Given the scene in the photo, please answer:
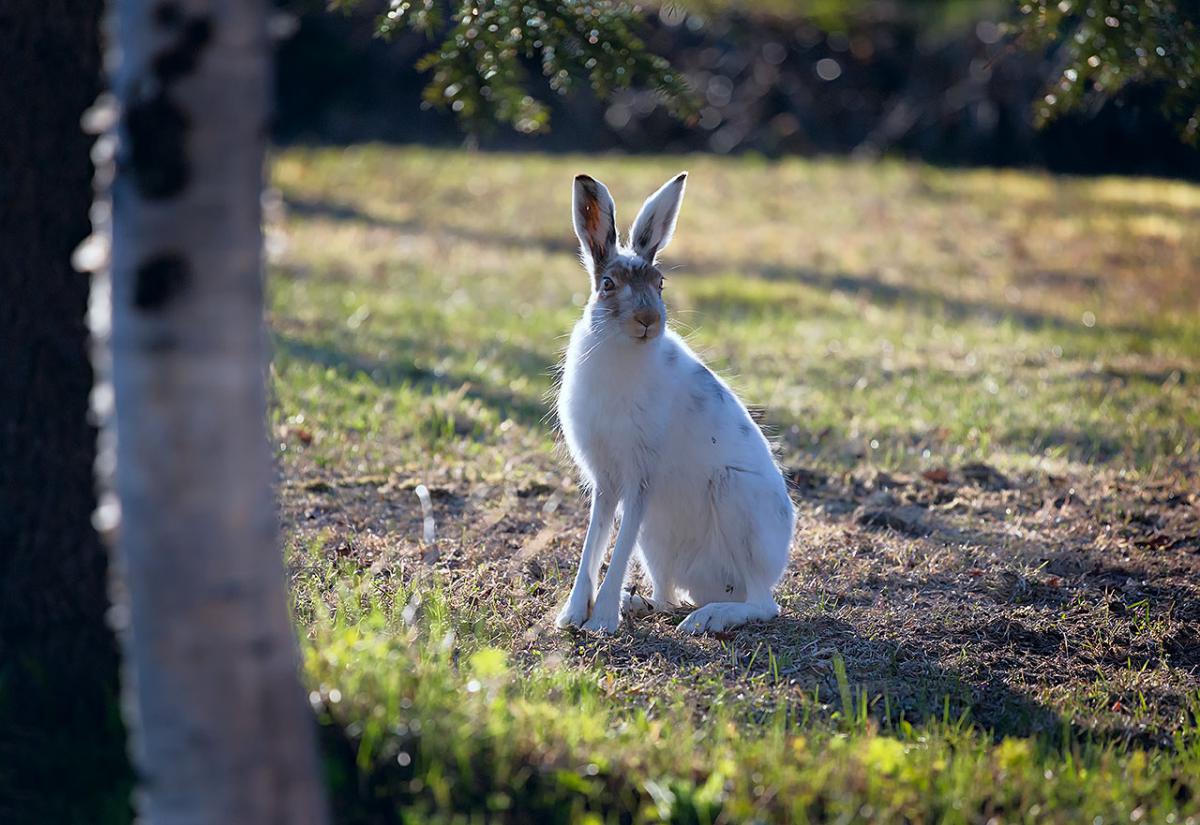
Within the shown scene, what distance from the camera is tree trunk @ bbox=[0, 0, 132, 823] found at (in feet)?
11.7

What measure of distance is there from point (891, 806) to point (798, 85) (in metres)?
15.4

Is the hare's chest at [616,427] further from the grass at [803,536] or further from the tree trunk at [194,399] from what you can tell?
the tree trunk at [194,399]

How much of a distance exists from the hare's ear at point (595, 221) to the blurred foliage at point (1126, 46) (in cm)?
186

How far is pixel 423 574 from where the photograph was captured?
493 cm

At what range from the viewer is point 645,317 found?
457cm

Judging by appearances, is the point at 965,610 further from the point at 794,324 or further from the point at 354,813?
the point at 794,324

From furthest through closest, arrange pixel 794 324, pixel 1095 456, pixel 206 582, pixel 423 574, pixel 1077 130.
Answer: pixel 1077 130, pixel 794 324, pixel 1095 456, pixel 423 574, pixel 206 582

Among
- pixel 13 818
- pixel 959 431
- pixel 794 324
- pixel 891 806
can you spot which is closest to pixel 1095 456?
pixel 959 431

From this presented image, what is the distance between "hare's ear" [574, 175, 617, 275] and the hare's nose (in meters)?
0.38

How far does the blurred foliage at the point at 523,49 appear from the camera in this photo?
189 inches

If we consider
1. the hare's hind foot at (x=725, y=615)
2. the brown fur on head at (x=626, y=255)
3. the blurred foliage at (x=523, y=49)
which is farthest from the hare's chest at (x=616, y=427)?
the blurred foliage at (x=523, y=49)

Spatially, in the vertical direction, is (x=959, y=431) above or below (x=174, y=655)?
below

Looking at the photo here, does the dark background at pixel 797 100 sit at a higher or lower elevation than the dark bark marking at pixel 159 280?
higher

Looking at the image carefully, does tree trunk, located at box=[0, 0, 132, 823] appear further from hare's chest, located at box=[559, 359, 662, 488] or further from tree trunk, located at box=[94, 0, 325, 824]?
hare's chest, located at box=[559, 359, 662, 488]
